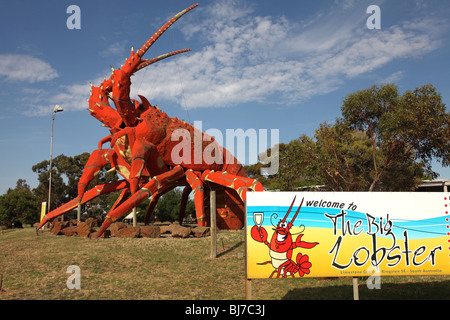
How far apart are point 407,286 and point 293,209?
189 inches

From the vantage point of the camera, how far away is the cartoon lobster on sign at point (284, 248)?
5910mm

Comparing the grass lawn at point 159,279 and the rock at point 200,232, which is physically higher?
the rock at point 200,232

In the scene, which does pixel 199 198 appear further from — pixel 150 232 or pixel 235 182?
pixel 150 232

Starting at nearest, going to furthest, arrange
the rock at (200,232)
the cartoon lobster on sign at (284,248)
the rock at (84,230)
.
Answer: the cartoon lobster on sign at (284,248)
the rock at (84,230)
the rock at (200,232)

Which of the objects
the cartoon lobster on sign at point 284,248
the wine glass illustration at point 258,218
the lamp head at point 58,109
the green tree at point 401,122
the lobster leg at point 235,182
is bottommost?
the cartoon lobster on sign at point 284,248

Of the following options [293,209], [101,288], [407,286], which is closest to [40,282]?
[101,288]

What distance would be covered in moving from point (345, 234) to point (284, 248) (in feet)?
4.01

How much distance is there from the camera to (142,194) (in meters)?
16.5

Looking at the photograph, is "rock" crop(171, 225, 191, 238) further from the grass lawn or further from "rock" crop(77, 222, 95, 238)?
"rock" crop(77, 222, 95, 238)

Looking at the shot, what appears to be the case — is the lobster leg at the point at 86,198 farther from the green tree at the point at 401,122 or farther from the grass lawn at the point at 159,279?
the green tree at the point at 401,122

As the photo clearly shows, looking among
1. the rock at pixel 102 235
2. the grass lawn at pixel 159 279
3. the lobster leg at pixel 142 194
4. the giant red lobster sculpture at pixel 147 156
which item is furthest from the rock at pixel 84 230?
the grass lawn at pixel 159 279

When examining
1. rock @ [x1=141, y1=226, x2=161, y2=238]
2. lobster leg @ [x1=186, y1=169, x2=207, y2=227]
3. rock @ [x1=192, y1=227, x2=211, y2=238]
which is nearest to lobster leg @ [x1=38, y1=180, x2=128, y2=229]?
lobster leg @ [x1=186, y1=169, x2=207, y2=227]

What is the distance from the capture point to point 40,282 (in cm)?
890
